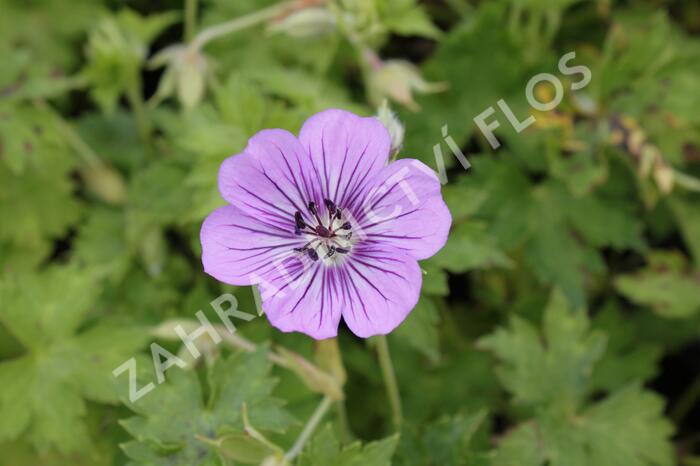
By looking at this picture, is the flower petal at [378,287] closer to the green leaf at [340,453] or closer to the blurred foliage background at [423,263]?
the blurred foliage background at [423,263]

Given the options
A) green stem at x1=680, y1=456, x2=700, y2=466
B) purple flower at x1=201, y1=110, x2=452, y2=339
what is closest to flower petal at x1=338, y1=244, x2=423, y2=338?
purple flower at x1=201, y1=110, x2=452, y2=339

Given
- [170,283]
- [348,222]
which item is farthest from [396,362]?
[348,222]

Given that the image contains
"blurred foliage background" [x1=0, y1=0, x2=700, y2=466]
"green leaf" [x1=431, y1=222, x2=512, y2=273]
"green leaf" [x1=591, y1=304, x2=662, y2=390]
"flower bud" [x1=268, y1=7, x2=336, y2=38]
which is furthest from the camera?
"green leaf" [x1=591, y1=304, x2=662, y2=390]

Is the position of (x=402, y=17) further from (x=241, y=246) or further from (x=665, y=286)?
(x=665, y=286)

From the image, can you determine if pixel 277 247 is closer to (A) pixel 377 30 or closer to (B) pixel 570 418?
(A) pixel 377 30

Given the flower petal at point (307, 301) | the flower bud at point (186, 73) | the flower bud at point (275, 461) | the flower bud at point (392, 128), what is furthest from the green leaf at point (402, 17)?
the flower bud at point (275, 461)

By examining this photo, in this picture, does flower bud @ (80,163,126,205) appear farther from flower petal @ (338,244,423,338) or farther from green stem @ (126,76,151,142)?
flower petal @ (338,244,423,338)
